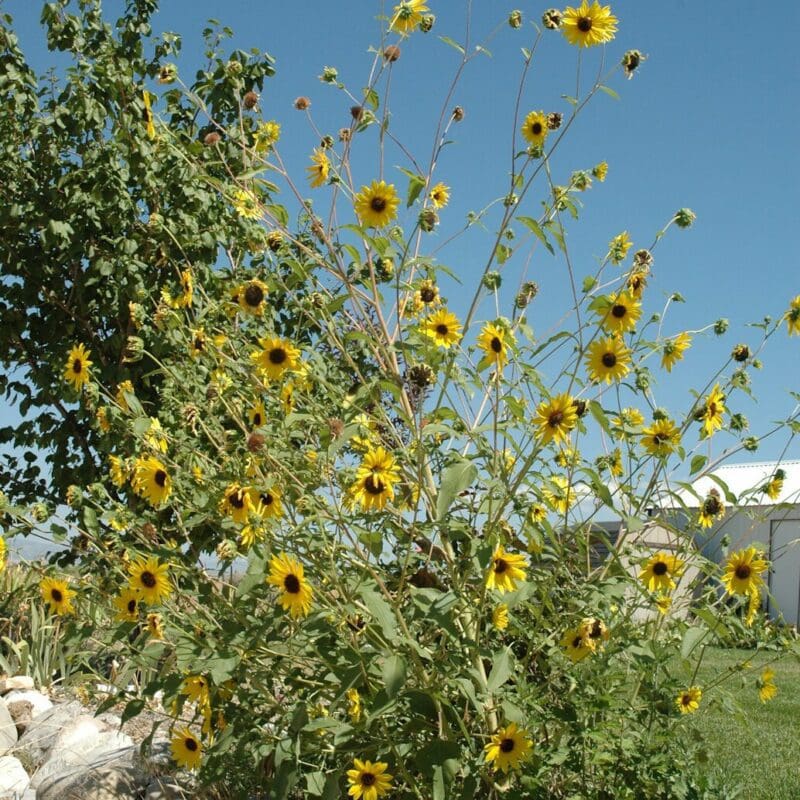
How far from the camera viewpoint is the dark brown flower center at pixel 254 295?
245cm

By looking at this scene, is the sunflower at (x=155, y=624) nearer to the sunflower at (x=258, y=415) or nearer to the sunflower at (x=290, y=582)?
the sunflower at (x=290, y=582)

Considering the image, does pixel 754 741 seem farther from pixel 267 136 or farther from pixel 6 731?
pixel 6 731

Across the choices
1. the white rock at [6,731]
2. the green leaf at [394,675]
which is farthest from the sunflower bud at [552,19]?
the white rock at [6,731]

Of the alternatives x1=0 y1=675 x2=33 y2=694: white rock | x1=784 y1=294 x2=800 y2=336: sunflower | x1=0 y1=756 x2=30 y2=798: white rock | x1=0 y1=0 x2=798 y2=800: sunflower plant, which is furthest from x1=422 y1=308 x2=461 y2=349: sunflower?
x1=0 y1=675 x2=33 y2=694: white rock

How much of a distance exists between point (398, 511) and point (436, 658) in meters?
0.37

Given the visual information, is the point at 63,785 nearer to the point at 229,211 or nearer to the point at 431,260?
the point at 431,260

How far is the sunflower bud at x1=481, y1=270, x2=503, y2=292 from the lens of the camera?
106 inches

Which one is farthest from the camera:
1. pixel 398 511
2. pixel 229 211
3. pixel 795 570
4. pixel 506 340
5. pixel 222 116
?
pixel 795 570

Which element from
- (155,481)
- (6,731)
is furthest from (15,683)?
(155,481)

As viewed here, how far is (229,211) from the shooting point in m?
5.48

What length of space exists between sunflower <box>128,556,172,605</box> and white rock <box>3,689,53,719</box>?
2.47 m

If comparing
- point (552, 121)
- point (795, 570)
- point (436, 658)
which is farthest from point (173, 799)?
point (795, 570)

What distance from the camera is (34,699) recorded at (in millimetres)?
4641

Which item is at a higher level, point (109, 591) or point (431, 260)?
point (431, 260)
